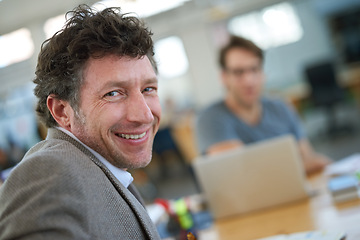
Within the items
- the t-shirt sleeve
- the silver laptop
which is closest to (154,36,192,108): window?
the t-shirt sleeve

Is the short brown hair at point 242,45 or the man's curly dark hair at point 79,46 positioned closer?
the man's curly dark hair at point 79,46

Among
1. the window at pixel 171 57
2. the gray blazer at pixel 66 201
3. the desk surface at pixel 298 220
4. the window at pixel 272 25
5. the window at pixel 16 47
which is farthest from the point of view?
the window at pixel 171 57

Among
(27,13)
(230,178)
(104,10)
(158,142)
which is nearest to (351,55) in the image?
(158,142)

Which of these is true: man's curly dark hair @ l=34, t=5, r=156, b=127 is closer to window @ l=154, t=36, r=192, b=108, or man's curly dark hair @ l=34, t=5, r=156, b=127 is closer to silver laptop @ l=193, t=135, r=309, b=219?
silver laptop @ l=193, t=135, r=309, b=219

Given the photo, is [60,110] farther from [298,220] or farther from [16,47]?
[16,47]

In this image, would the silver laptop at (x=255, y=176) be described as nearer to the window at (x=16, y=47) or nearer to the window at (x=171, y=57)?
the window at (x=16, y=47)

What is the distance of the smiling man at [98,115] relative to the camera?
863 mm

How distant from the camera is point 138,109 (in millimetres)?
1041

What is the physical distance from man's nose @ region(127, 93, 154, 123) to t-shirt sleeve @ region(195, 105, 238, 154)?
177cm

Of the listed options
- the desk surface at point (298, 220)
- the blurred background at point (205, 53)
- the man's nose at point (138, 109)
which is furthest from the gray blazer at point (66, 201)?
the blurred background at point (205, 53)

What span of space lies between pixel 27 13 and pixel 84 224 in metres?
8.25

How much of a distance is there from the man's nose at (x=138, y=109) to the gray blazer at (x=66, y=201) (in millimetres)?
130

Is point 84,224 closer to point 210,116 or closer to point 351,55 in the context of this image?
point 210,116

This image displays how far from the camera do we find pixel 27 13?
8328mm
